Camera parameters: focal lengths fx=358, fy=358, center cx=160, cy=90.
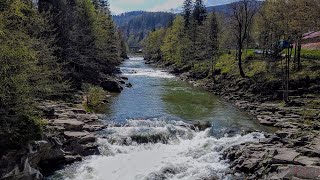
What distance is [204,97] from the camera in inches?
1857

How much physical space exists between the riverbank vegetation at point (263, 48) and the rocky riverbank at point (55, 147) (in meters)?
20.6

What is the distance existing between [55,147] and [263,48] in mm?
47474

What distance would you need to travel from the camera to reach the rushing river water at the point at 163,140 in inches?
865

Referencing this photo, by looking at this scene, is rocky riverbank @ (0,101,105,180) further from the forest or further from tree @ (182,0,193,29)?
tree @ (182,0,193,29)

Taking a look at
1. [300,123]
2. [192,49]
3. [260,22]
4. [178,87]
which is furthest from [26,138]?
[192,49]

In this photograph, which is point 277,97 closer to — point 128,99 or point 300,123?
point 300,123

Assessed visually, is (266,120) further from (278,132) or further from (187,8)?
(187,8)

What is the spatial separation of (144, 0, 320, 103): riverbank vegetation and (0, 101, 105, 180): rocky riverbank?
20.6 metres

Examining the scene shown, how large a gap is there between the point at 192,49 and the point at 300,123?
1935 inches

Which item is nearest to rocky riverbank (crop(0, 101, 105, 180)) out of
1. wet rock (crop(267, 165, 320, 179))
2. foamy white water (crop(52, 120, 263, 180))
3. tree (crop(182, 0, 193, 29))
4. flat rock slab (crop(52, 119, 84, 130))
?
flat rock slab (crop(52, 119, 84, 130))

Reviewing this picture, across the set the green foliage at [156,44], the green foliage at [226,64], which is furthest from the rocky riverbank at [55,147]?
the green foliage at [156,44]

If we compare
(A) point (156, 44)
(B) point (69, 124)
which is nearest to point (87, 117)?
(B) point (69, 124)

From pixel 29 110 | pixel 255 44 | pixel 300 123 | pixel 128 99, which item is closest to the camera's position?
pixel 29 110

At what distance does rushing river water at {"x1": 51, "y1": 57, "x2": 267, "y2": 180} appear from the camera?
21969 mm
